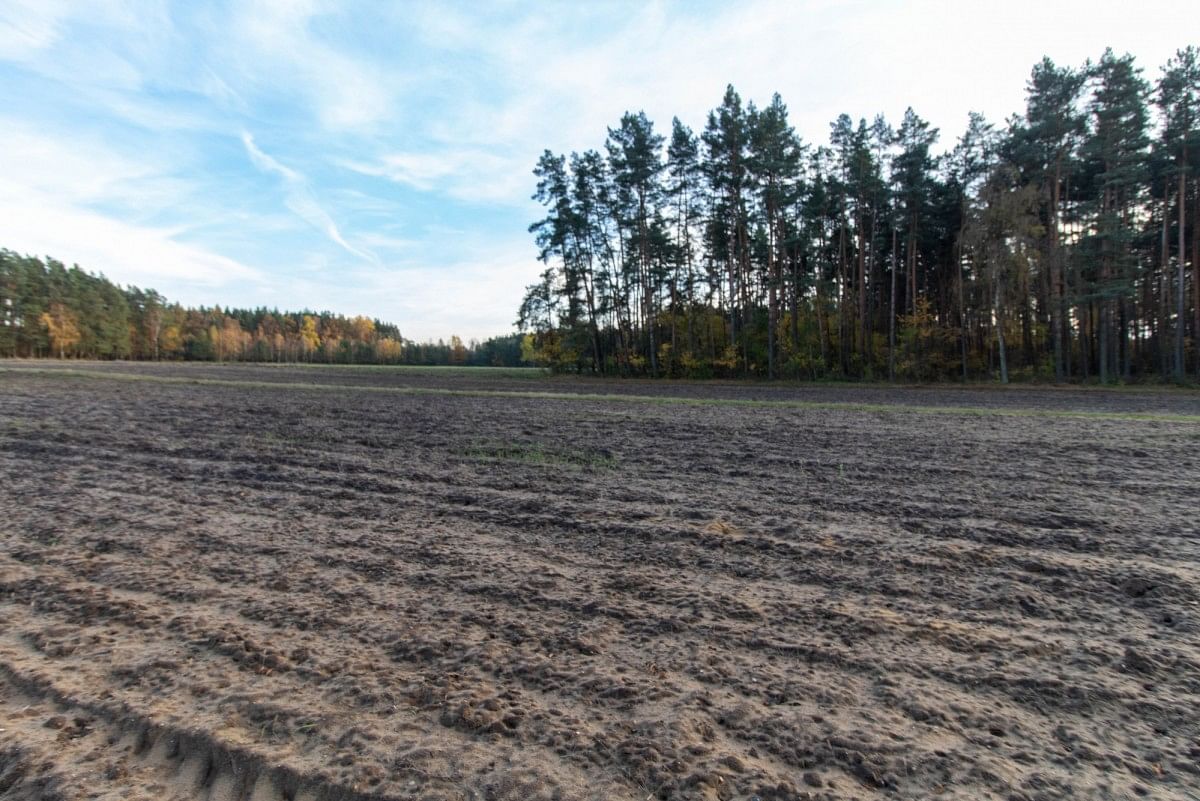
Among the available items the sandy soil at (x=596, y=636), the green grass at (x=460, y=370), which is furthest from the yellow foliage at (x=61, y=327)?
the sandy soil at (x=596, y=636)

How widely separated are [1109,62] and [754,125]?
16281mm

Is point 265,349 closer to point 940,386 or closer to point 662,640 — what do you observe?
point 940,386

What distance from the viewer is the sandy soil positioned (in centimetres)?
198

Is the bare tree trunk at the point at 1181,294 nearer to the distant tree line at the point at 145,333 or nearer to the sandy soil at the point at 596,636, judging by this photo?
the sandy soil at the point at 596,636

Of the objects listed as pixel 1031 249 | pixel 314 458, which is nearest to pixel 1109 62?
pixel 1031 249

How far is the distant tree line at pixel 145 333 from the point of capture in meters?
77.9

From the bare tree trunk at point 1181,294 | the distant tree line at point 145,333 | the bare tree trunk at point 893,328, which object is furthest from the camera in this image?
the distant tree line at point 145,333

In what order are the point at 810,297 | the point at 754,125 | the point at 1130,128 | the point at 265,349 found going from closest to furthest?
the point at 1130,128 → the point at 754,125 → the point at 810,297 → the point at 265,349

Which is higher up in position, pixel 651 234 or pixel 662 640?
pixel 651 234

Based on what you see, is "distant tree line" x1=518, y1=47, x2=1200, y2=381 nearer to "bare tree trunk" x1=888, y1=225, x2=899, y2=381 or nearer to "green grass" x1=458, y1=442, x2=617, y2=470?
"bare tree trunk" x1=888, y1=225, x2=899, y2=381

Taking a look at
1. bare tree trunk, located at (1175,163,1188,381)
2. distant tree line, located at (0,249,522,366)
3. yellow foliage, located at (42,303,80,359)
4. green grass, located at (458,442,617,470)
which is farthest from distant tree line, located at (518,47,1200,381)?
yellow foliage, located at (42,303,80,359)

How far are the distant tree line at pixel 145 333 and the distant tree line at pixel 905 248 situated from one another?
168 feet

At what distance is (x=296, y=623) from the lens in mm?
3006

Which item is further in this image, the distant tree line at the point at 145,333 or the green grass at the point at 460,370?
the distant tree line at the point at 145,333
